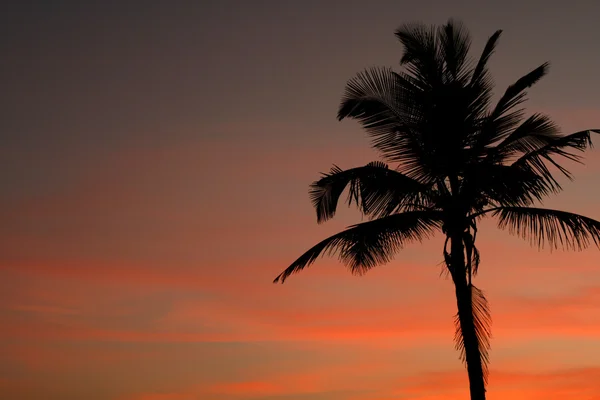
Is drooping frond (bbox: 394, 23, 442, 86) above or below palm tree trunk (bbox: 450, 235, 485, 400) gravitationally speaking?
above

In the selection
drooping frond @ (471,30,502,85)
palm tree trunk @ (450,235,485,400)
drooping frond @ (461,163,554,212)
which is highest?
drooping frond @ (471,30,502,85)

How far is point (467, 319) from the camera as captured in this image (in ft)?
65.9

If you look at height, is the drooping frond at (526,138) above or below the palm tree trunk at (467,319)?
above

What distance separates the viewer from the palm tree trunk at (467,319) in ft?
64.8

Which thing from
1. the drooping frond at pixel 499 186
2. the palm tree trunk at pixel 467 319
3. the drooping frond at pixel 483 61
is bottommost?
the palm tree trunk at pixel 467 319

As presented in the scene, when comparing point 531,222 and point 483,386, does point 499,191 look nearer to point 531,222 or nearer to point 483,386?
point 531,222

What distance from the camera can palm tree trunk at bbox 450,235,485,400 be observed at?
19.8 meters

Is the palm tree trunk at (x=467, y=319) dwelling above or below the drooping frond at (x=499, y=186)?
below

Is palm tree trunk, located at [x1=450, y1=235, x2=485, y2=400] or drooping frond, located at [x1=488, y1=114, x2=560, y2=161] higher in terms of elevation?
drooping frond, located at [x1=488, y1=114, x2=560, y2=161]

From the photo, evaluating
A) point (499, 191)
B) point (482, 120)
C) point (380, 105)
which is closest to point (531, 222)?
point (499, 191)

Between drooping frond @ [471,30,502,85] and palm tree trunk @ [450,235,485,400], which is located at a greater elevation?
drooping frond @ [471,30,502,85]

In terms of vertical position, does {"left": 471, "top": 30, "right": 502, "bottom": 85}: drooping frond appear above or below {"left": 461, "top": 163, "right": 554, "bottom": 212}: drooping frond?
above

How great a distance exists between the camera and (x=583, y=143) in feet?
63.1

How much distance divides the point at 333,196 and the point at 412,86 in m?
3.45
